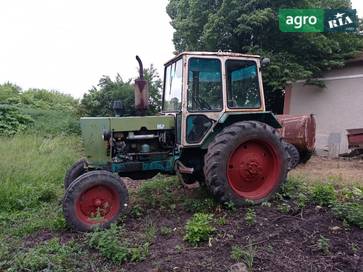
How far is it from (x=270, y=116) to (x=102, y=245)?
10.6ft

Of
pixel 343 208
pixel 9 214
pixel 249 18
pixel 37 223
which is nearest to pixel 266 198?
pixel 343 208

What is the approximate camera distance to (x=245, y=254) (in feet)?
13.2

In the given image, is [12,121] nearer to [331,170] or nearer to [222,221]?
[331,170]

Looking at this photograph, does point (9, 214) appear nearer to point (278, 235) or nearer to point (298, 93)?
point (278, 235)

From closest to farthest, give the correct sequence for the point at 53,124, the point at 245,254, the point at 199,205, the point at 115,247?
1. the point at 245,254
2. the point at 115,247
3. the point at 199,205
4. the point at 53,124

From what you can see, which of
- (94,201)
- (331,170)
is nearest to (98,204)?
(94,201)

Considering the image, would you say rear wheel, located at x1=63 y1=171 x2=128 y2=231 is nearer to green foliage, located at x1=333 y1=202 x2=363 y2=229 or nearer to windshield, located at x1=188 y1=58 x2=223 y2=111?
windshield, located at x1=188 y1=58 x2=223 y2=111

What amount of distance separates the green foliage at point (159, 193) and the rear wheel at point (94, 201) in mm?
846

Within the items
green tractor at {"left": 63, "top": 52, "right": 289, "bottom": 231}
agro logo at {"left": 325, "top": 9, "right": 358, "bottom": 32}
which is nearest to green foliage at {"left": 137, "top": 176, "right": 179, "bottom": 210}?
green tractor at {"left": 63, "top": 52, "right": 289, "bottom": 231}

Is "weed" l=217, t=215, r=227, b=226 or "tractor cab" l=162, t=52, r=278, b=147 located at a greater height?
"tractor cab" l=162, t=52, r=278, b=147

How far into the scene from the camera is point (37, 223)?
17.7ft

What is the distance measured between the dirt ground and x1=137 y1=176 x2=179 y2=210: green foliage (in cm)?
286

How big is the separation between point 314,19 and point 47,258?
462 inches

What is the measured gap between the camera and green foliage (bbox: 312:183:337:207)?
5473mm
